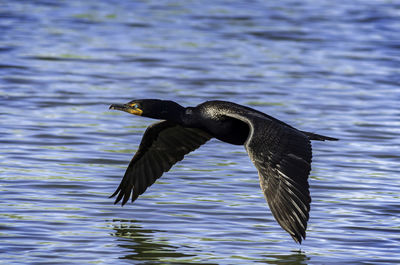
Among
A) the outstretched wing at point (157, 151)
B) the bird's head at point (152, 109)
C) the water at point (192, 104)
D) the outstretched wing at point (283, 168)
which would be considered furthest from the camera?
the outstretched wing at point (157, 151)

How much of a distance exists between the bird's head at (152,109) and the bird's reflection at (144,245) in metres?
0.92

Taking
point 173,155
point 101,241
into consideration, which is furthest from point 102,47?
point 101,241

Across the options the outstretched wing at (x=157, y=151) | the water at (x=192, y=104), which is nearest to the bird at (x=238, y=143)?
the outstretched wing at (x=157, y=151)

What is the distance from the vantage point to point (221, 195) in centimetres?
841

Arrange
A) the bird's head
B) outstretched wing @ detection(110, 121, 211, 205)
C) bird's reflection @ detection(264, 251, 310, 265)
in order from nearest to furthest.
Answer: bird's reflection @ detection(264, 251, 310, 265) < the bird's head < outstretched wing @ detection(110, 121, 211, 205)

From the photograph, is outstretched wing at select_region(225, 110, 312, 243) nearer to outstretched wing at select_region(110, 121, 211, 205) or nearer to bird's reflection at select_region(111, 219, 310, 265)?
bird's reflection at select_region(111, 219, 310, 265)

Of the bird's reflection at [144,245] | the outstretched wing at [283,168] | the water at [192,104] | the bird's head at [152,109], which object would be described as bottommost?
the bird's reflection at [144,245]

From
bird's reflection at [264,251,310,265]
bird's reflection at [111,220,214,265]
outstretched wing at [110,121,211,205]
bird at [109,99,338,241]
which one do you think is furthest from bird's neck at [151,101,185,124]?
bird's reflection at [264,251,310,265]

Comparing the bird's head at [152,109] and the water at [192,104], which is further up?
the bird's head at [152,109]

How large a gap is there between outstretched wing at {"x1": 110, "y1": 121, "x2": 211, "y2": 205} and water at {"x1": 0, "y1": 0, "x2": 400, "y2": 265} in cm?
21

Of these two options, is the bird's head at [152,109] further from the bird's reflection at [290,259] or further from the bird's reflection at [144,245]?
the bird's reflection at [290,259]

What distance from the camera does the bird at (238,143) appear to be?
21.0 feet

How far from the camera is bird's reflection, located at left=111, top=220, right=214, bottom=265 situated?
6.83 metres

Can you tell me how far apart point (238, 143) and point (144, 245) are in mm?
1282
